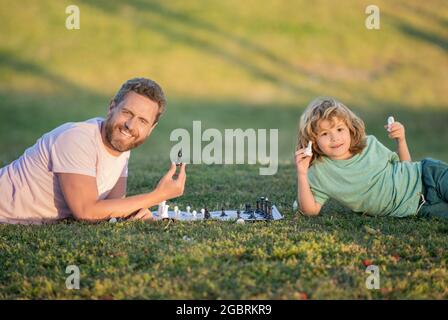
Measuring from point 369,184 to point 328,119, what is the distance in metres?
0.80

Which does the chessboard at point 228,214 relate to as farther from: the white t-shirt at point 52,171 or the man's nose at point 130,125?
the man's nose at point 130,125

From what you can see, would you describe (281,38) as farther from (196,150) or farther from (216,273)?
(216,273)

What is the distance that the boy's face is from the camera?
683 cm

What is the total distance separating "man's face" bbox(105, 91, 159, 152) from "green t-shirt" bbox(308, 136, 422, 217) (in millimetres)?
1962

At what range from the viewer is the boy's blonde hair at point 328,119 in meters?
6.84

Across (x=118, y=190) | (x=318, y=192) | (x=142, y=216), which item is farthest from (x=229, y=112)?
(x=142, y=216)

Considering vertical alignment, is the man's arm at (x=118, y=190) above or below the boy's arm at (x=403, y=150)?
below

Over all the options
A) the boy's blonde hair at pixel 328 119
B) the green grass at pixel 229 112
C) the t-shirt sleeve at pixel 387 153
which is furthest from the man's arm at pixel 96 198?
the t-shirt sleeve at pixel 387 153

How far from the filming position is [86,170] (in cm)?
599

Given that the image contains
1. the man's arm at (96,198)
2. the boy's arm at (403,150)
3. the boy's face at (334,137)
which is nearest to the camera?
the man's arm at (96,198)

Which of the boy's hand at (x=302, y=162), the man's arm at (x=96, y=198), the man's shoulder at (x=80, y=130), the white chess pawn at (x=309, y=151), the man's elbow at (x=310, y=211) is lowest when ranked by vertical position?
the man's elbow at (x=310, y=211)

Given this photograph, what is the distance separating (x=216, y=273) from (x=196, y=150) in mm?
12742

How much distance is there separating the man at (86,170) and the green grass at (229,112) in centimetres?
26
